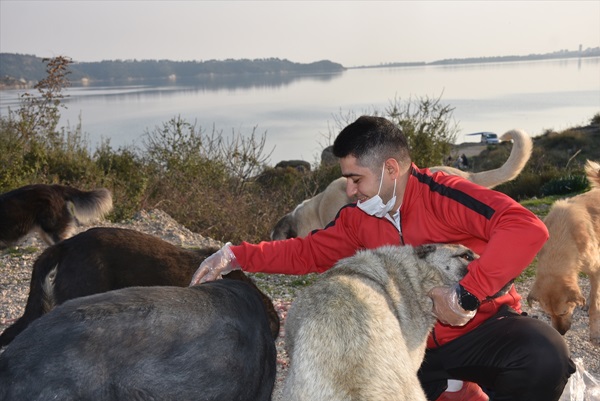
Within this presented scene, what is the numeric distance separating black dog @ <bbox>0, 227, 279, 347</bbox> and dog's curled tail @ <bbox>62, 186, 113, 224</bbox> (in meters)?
3.79

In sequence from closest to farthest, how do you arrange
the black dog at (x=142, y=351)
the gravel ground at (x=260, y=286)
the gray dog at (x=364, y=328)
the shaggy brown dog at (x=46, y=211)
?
the black dog at (x=142, y=351)
the gray dog at (x=364, y=328)
the gravel ground at (x=260, y=286)
the shaggy brown dog at (x=46, y=211)

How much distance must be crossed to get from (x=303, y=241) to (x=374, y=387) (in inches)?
72.3

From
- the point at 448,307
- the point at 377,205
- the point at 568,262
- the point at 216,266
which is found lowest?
the point at 568,262

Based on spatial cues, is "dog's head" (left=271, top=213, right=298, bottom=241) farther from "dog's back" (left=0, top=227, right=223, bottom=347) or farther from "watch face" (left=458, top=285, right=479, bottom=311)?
"watch face" (left=458, top=285, right=479, bottom=311)

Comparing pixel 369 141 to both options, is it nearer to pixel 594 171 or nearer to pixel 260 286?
pixel 260 286

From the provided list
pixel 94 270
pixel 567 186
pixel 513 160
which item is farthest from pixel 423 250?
pixel 567 186

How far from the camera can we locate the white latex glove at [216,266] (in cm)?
393

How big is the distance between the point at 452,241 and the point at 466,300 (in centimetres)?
77

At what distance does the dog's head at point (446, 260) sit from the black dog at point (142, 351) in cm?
111

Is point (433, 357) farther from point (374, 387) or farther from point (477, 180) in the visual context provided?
point (477, 180)

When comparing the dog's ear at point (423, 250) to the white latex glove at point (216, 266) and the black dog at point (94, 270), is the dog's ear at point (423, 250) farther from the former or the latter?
the black dog at point (94, 270)

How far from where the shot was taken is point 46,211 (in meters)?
7.56

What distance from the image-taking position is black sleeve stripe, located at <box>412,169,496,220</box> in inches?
147

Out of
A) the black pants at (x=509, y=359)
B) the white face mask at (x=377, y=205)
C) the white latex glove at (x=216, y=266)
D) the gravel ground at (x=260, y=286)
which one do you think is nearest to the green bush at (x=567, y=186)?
the gravel ground at (x=260, y=286)
